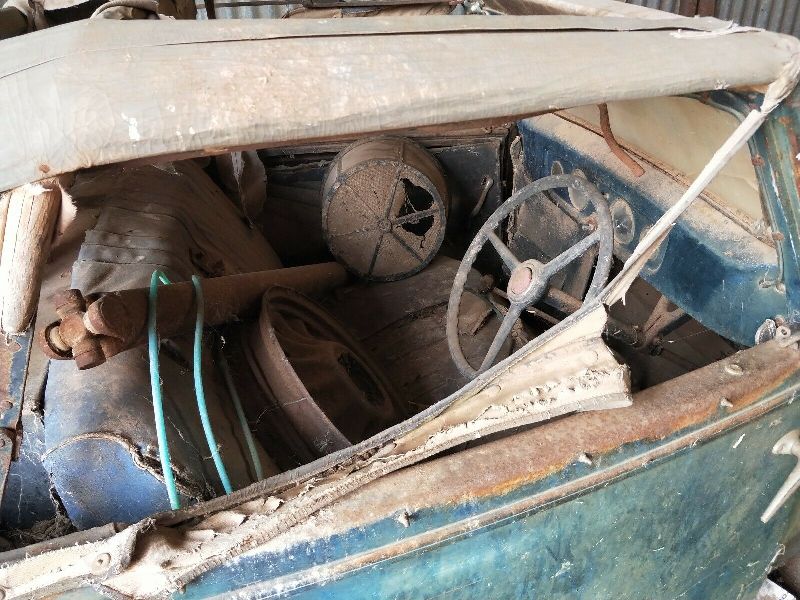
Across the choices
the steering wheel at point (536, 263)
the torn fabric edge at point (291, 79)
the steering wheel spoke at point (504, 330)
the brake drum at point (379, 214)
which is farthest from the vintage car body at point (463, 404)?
the brake drum at point (379, 214)

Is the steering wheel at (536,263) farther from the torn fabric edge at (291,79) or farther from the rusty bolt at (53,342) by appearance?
the rusty bolt at (53,342)

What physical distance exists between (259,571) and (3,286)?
684mm

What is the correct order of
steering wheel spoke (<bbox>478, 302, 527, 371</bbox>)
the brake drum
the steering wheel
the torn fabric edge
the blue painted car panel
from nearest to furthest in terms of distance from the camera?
the torn fabric edge < the blue painted car panel < the steering wheel < steering wheel spoke (<bbox>478, 302, 527, 371</bbox>) < the brake drum

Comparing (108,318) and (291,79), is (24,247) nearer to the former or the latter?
(108,318)

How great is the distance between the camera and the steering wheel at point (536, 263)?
2002mm

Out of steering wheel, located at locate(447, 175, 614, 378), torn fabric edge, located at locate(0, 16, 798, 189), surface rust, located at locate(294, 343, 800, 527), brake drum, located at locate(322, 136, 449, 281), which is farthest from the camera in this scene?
brake drum, located at locate(322, 136, 449, 281)

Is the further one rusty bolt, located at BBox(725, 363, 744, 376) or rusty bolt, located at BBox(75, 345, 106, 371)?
rusty bolt, located at BBox(725, 363, 744, 376)

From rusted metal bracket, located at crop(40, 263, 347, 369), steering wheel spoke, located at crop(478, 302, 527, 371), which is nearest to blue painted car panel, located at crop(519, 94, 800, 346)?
steering wheel spoke, located at crop(478, 302, 527, 371)

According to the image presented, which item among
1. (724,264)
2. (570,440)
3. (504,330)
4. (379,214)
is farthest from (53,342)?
(379,214)

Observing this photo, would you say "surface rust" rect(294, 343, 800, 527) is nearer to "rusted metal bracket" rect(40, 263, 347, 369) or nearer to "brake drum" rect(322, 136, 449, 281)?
"rusted metal bracket" rect(40, 263, 347, 369)

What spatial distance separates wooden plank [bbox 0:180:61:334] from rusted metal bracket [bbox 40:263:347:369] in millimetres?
113

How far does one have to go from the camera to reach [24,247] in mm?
1129

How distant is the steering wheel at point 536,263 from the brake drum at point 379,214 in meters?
0.86

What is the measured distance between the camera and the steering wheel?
6.57 feet
